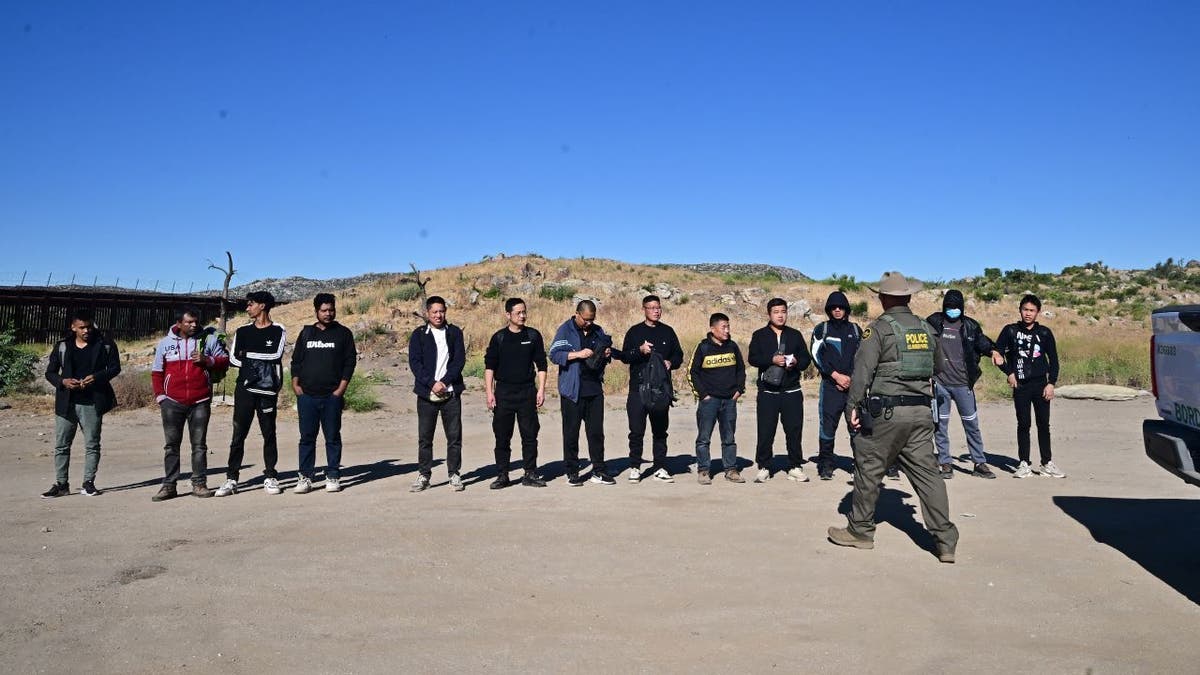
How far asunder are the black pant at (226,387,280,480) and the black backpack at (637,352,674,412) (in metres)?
3.92

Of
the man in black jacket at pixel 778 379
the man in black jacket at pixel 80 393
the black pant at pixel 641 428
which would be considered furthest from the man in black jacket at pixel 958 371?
the man in black jacket at pixel 80 393

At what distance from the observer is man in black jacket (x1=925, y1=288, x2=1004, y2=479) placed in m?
9.45

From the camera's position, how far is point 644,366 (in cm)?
959

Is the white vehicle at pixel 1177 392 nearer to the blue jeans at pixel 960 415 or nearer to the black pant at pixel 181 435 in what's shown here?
the blue jeans at pixel 960 415

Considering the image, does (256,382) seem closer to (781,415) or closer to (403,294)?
(781,415)

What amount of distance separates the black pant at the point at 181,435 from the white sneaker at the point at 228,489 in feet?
0.63

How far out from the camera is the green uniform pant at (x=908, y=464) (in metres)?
6.28

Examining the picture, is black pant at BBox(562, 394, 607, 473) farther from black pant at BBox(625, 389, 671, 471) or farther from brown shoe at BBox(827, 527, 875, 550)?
brown shoe at BBox(827, 527, 875, 550)

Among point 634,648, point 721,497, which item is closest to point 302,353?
point 721,497

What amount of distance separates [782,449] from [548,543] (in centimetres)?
653

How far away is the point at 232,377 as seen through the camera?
2059 centimetres

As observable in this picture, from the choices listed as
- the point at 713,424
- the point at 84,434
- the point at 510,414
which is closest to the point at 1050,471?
the point at 713,424

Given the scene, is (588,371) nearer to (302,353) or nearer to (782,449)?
(302,353)

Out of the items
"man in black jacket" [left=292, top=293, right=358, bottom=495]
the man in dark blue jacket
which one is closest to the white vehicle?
the man in dark blue jacket
